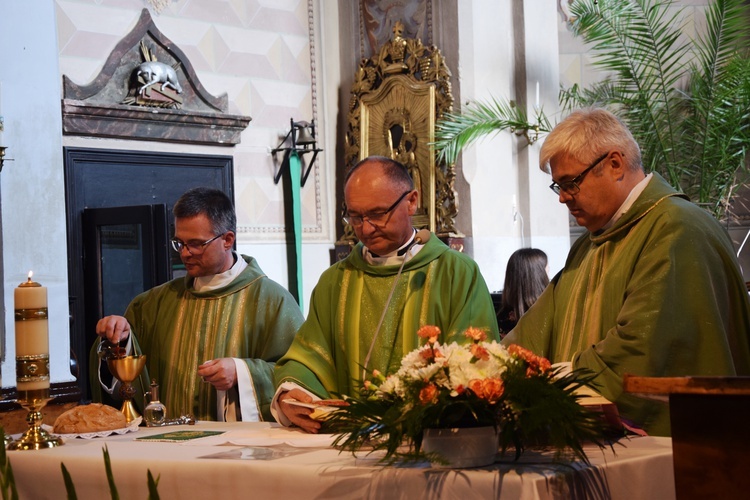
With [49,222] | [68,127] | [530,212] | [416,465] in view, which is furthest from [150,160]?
[416,465]

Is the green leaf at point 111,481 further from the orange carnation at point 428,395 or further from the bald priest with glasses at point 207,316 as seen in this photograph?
the bald priest with glasses at point 207,316

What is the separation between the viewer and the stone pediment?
8.04m

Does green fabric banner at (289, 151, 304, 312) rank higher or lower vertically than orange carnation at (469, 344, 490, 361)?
higher

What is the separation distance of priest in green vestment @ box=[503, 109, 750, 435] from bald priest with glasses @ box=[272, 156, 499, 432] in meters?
0.27

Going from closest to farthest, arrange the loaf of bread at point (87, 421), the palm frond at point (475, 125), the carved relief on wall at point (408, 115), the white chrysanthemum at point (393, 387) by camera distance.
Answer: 1. the white chrysanthemum at point (393, 387)
2. the loaf of bread at point (87, 421)
3. the palm frond at point (475, 125)
4. the carved relief on wall at point (408, 115)

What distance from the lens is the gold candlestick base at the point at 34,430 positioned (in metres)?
3.26

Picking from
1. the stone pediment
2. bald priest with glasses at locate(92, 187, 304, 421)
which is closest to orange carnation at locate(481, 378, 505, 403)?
bald priest with glasses at locate(92, 187, 304, 421)

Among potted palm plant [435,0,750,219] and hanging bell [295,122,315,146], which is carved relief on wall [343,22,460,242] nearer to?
potted palm plant [435,0,750,219]

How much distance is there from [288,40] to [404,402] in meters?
7.49

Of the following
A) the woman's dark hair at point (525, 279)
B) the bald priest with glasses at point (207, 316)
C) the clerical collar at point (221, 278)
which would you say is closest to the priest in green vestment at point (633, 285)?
the bald priest with glasses at point (207, 316)

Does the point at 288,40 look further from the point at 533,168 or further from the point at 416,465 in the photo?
the point at 416,465

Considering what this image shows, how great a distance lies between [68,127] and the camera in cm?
792

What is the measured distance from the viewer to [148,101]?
332 inches

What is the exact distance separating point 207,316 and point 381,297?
104cm
